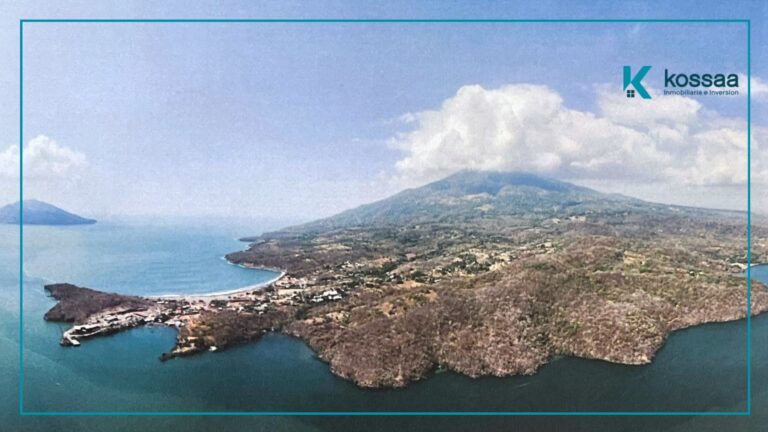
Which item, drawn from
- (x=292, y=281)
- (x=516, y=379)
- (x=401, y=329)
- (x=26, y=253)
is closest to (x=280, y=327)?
(x=292, y=281)

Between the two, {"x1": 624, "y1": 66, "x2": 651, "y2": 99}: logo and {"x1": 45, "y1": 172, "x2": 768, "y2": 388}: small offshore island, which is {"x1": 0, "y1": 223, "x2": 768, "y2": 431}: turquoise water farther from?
{"x1": 624, "y1": 66, "x2": 651, "y2": 99}: logo

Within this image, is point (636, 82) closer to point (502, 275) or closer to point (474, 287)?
point (502, 275)

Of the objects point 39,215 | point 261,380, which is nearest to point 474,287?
point 261,380

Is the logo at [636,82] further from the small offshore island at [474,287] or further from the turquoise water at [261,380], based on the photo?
the turquoise water at [261,380]

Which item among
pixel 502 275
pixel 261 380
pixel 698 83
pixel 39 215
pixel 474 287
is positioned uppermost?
pixel 698 83

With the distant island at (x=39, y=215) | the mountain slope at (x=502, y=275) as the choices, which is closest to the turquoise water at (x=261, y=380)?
the distant island at (x=39, y=215)

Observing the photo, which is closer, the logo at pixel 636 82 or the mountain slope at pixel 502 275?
the logo at pixel 636 82
